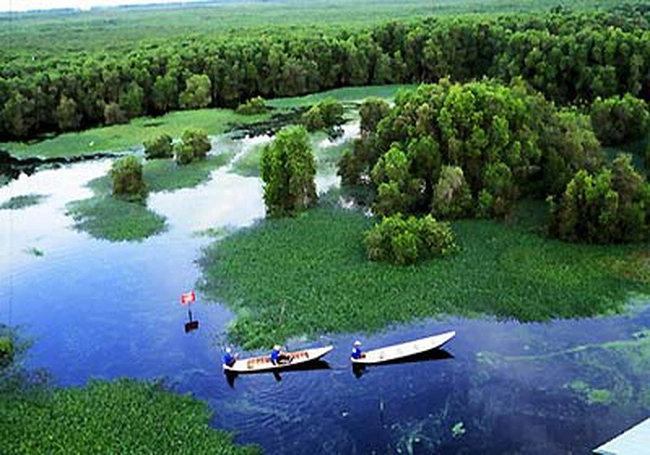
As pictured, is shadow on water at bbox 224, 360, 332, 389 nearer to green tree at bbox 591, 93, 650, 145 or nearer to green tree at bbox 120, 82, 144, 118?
green tree at bbox 591, 93, 650, 145

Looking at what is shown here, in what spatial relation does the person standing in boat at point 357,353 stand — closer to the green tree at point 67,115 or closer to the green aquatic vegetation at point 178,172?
the green aquatic vegetation at point 178,172

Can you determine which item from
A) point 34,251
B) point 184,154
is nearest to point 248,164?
point 184,154

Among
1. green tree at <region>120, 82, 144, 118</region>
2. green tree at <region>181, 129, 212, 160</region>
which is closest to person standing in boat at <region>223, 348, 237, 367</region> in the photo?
green tree at <region>181, 129, 212, 160</region>

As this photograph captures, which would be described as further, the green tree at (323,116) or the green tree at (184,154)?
the green tree at (323,116)

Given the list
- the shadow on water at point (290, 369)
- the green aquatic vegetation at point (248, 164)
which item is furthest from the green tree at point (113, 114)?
the shadow on water at point (290, 369)

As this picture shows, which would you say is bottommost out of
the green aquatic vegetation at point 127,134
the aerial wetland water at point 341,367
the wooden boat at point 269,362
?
the aerial wetland water at point 341,367
